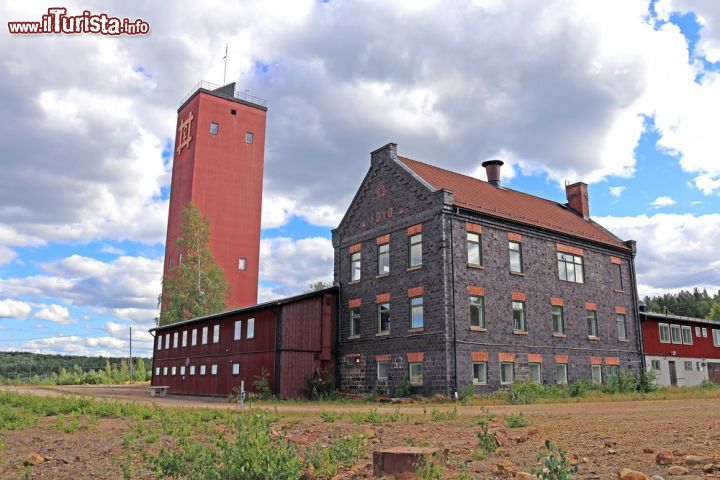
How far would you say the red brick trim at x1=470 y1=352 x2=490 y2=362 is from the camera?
26.8m

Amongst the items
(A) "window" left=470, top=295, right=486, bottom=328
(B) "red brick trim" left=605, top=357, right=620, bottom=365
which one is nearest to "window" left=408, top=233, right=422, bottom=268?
(A) "window" left=470, top=295, right=486, bottom=328

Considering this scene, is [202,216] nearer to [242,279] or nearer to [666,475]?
[242,279]

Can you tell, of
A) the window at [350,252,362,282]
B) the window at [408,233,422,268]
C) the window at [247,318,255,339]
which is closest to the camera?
the window at [408,233,422,268]

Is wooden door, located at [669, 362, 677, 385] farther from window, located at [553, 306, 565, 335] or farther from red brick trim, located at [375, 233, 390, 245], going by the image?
red brick trim, located at [375, 233, 390, 245]

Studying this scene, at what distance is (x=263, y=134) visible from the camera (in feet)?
183

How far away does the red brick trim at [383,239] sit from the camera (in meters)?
30.5

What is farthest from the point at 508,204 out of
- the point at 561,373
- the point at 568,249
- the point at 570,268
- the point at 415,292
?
the point at 561,373

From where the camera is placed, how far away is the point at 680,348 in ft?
133

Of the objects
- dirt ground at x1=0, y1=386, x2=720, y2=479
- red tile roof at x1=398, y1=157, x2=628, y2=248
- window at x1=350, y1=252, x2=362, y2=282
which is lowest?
dirt ground at x1=0, y1=386, x2=720, y2=479

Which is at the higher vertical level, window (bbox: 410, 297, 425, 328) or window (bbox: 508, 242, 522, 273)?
window (bbox: 508, 242, 522, 273)

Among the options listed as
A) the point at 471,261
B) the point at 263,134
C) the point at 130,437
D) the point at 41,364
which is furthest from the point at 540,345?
the point at 41,364

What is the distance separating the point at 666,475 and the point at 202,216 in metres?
45.4

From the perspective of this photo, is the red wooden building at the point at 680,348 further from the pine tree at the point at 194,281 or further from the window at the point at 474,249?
the pine tree at the point at 194,281

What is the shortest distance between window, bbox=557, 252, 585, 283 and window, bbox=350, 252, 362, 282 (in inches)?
414
